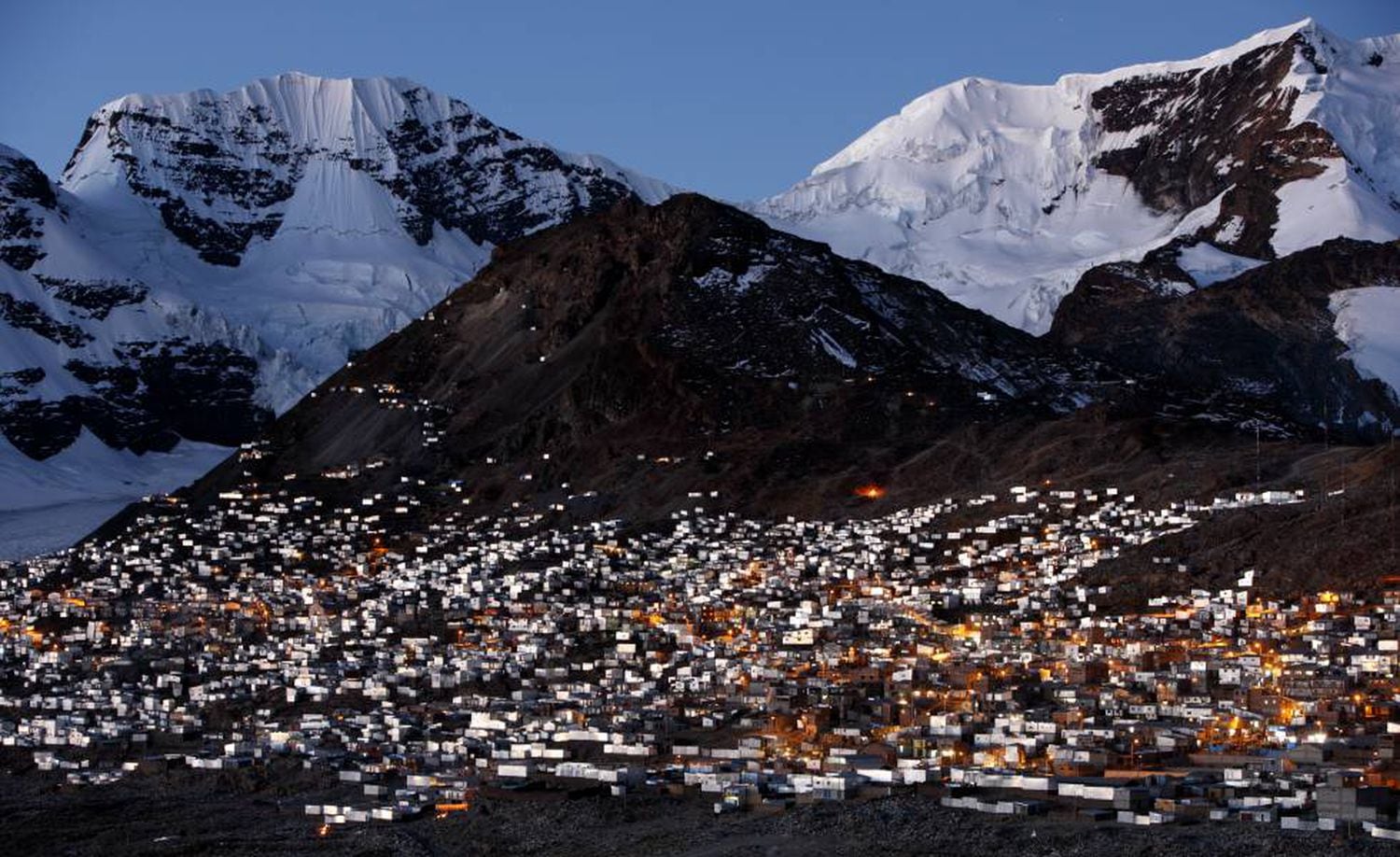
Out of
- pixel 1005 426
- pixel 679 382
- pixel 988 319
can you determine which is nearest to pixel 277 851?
pixel 1005 426

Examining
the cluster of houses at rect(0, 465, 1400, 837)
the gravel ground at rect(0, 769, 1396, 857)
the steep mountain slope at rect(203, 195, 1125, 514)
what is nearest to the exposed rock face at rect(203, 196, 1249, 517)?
the steep mountain slope at rect(203, 195, 1125, 514)

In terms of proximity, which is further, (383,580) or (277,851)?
(383,580)

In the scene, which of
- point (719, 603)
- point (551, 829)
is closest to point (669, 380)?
point (719, 603)

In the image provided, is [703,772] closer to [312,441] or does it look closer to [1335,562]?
[1335,562]

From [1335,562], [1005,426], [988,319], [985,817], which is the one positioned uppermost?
[988,319]

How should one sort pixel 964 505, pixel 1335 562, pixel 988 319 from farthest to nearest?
1. pixel 988 319
2. pixel 964 505
3. pixel 1335 562

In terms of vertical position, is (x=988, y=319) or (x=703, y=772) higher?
(x=988, y=319)

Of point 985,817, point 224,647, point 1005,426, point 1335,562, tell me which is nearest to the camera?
point 985,817

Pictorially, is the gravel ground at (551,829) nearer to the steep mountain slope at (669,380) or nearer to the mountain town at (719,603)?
the mountain town at (719,603)
